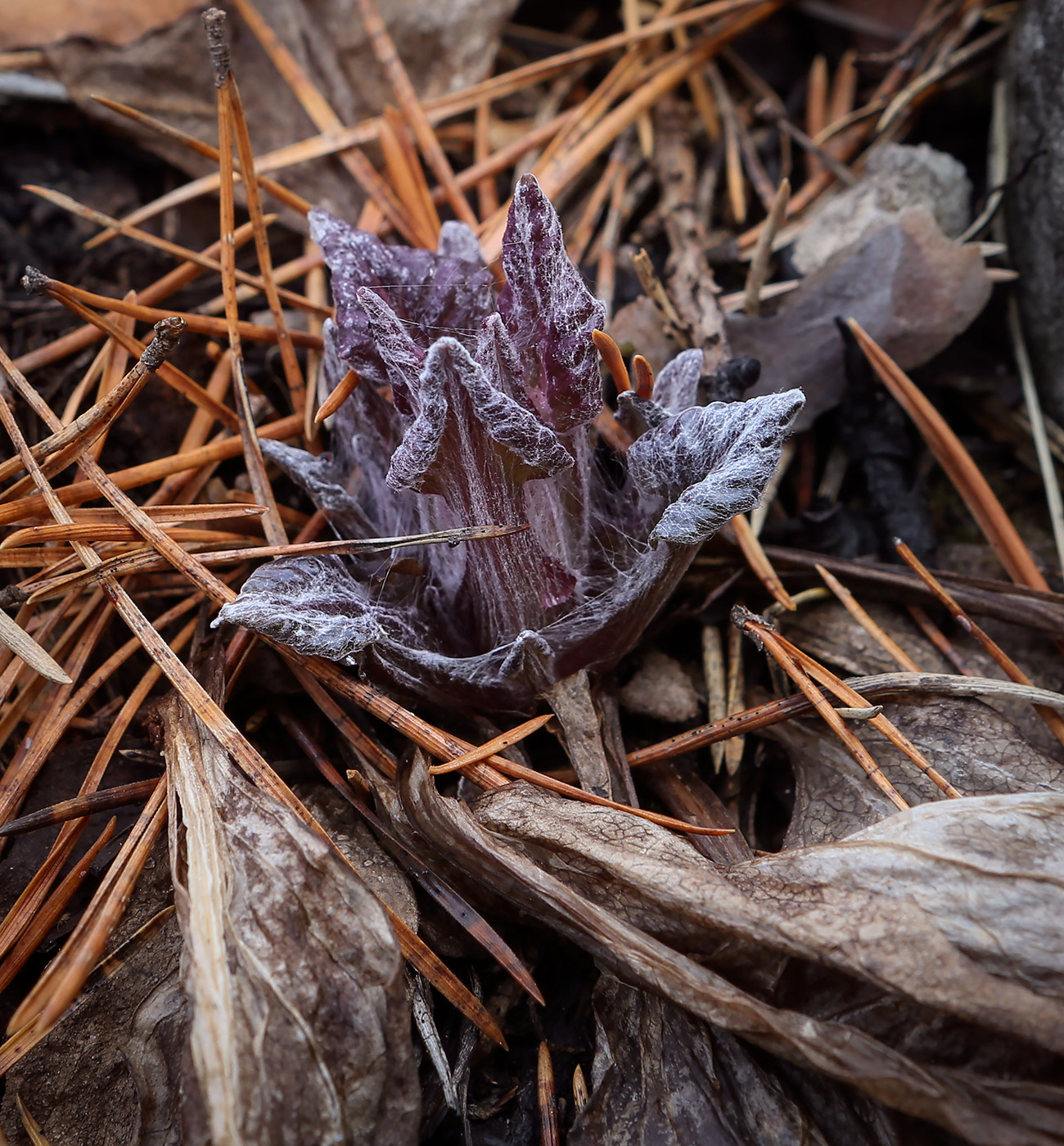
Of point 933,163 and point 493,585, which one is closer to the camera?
point 493,585

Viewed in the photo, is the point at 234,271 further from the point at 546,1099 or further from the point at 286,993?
the point at 546,1099

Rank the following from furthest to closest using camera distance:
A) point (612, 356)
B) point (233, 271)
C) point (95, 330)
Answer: point (95, 330)
point (233, 271)
point (612, 356)

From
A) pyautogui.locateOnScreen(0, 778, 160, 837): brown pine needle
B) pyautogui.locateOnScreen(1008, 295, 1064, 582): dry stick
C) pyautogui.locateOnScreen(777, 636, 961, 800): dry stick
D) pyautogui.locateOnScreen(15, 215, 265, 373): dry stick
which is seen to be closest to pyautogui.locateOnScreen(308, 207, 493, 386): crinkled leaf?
pyautogui.locateOnScreen(15, 215, 265, 373): dry stick

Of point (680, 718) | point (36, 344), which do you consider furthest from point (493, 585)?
point (36, 344)

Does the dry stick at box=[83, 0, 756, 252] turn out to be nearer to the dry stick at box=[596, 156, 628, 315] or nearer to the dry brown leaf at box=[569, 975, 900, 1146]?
the dry stick at box=[596, 156, 628, 315]

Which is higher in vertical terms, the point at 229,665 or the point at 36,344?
the point at 36,344

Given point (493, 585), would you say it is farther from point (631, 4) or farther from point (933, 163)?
point (631, 4)

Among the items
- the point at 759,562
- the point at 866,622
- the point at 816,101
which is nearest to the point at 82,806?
the point at 759,562
